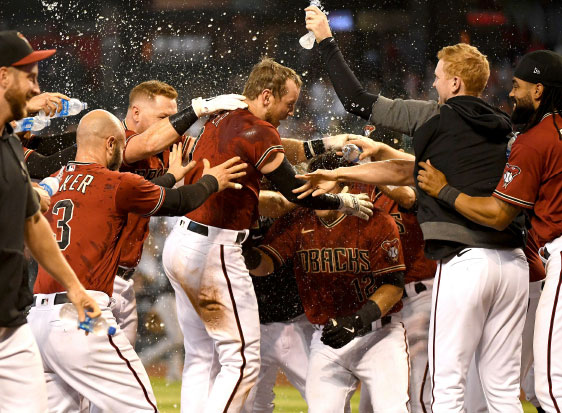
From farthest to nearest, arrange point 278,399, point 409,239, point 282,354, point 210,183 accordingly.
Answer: point 278,399 < point 409,239 < point 282,354 < point 210,183

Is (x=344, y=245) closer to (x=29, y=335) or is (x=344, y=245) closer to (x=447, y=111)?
(x=447, y=111)

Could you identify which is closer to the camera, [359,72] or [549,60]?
[549,60]

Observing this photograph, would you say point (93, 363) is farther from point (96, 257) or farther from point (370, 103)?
point (370, 103)

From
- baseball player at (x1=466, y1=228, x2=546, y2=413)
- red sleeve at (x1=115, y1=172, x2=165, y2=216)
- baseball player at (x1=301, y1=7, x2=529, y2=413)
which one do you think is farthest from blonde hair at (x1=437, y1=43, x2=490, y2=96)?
red sleeve at (x1=115, y1=172, x2=165, y2=216)

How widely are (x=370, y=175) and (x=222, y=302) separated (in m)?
1.05

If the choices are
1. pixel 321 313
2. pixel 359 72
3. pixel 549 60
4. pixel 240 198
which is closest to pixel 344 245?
pixel 321 313

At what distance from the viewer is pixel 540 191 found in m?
3.51

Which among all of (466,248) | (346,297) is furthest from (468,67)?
(346,297)

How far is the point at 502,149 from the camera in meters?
3.79

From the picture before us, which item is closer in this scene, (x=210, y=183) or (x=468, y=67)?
(x=210, y=183)

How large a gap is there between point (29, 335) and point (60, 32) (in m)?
6.85

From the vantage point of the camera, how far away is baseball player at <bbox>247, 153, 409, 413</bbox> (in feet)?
13.5

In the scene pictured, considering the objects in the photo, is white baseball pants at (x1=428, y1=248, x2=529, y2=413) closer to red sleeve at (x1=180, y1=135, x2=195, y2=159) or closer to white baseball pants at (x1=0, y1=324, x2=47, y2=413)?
white baseball pants at (x1=0, y1=324, x2=47, y2=413)

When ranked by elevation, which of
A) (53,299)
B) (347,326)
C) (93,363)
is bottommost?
(347,326)
